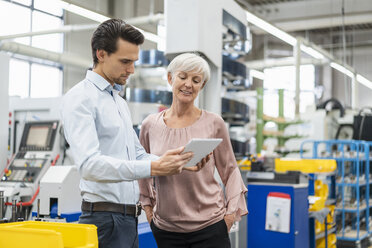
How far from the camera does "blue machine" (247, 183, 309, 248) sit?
14.5 ft

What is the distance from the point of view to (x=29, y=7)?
377 inches

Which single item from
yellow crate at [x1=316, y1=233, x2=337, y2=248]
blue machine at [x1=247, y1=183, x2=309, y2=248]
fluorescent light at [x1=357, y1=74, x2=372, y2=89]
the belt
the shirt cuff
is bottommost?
yellow crate at [x1=316, y1=233, x2=337, y2=248]

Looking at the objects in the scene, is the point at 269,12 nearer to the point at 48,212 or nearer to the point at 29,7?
the point at 29,7

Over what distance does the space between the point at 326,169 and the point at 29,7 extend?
23.1 ft

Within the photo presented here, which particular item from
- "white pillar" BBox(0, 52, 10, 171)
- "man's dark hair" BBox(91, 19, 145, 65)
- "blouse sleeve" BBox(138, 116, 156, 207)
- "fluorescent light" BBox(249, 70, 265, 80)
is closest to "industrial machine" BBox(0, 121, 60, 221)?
"white pillar" BBox(0, 52, 10, 171)

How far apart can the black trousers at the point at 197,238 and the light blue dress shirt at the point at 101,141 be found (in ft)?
1.04

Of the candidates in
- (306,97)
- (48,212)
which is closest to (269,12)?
(306,97)

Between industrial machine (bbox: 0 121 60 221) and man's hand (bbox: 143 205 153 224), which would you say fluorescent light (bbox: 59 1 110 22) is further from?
man's hand (bbox: 143 205 153 224)

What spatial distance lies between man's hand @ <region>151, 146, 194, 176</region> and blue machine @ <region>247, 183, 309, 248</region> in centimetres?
304

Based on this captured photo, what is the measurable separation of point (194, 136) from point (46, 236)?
2.88 ft

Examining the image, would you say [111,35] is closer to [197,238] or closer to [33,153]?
[197,238]

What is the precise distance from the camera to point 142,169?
1.55 metres

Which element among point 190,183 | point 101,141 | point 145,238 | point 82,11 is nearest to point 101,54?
point 101,141

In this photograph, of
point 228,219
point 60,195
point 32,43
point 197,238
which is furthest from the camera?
point 32,43
